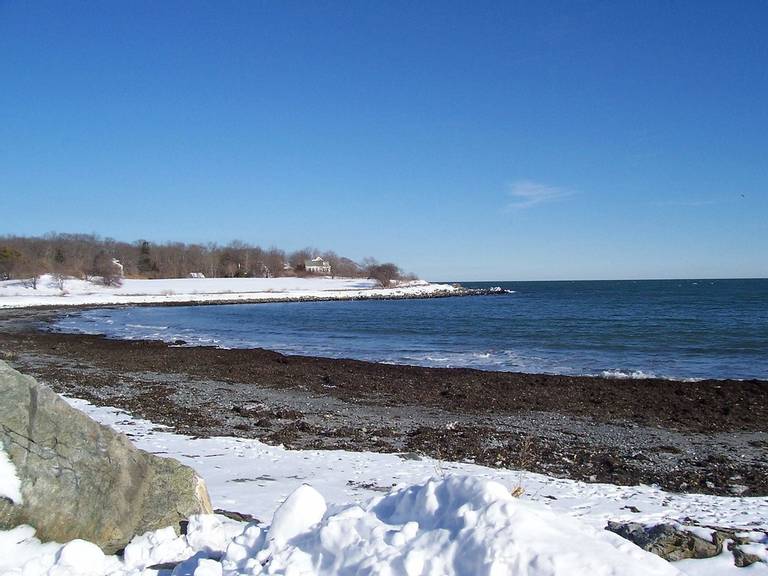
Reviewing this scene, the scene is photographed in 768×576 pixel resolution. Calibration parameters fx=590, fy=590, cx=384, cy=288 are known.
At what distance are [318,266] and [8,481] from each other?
162m

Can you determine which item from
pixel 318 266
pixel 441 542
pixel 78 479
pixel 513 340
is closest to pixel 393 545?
pixel 441 542

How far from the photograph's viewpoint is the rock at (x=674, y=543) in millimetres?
5043

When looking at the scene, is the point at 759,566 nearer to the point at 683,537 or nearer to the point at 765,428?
the point at 683,537

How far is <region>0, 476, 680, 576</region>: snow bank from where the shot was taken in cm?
375

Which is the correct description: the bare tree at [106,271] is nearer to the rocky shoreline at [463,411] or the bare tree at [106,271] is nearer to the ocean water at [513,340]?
the ocean water at [513,340]

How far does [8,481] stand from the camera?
4.73 m

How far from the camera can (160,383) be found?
56.0 feet

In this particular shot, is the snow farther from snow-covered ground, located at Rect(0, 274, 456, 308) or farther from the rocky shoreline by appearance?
snow-covered ground, located at Rect(0, 274, 456, 308)

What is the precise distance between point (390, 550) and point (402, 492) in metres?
0.78

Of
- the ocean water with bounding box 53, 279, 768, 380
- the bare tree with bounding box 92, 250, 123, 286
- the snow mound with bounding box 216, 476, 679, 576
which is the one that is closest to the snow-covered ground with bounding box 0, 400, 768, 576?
the snow mound with bounding box 216, 476, 679, 576

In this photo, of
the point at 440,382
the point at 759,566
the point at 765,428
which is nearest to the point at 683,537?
the point at 759,566

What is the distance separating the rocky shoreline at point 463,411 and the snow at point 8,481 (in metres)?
5.63

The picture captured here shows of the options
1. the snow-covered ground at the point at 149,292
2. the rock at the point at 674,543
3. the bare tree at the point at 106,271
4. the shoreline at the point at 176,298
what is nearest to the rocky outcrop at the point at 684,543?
the rock at the point at 674,543

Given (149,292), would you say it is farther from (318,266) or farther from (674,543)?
(674,543)
